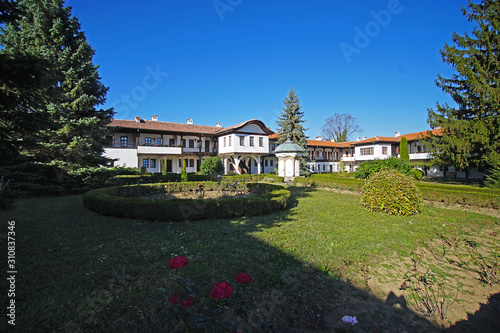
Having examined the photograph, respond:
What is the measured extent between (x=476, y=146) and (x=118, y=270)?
2244 cm

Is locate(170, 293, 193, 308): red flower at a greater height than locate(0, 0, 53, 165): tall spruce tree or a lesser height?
lesser

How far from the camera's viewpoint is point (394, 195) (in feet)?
27.6

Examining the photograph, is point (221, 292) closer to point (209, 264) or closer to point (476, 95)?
point (209, 264)

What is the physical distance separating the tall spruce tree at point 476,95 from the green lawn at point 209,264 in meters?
11.5

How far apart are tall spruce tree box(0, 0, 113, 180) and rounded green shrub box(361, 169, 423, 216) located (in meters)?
15.0

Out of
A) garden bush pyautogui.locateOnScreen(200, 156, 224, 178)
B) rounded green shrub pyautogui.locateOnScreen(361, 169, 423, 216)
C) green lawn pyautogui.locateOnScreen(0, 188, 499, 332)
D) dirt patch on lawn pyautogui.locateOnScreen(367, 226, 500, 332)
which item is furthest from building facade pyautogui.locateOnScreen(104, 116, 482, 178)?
dirt patch on lawn pyautogui.locateOnScreen(367, 226, 500, 332)

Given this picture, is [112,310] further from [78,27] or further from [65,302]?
[78,27]

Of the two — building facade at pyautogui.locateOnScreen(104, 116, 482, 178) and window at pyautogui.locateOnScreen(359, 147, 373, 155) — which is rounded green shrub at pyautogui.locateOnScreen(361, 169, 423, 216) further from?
window at pyautogui.locateOnScreen(359, 147, 373, 155)

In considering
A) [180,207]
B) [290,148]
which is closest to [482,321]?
[180,207]

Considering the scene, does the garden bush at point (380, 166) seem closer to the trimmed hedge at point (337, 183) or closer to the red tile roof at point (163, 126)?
the trimmed hedge at point (337, 183)

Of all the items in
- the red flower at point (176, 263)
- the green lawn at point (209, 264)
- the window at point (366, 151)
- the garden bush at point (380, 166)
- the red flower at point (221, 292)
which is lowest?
the green lawn at point (209, 264)

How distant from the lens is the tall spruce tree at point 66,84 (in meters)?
12.1

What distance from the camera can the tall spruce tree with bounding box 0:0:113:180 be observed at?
478 inches

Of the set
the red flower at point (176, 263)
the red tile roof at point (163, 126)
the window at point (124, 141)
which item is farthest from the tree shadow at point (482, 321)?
the window at point (124, 141)
